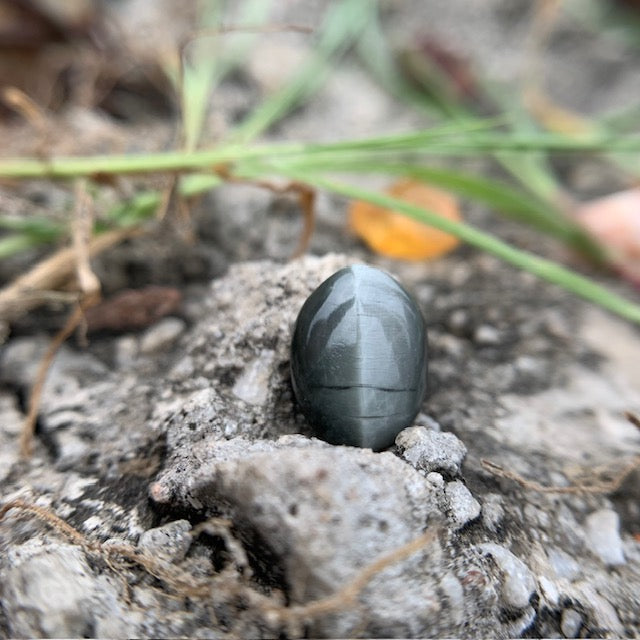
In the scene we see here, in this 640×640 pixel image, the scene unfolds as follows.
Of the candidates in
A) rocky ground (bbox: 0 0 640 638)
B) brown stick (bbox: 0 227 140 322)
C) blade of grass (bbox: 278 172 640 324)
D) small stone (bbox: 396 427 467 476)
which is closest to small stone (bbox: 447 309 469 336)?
rocky ground (bbox: 0 0 640 638)

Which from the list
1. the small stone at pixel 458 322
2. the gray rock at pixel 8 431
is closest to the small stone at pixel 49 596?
the gray rock at pixel 8 431

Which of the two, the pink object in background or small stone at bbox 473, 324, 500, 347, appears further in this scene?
the pink object in background

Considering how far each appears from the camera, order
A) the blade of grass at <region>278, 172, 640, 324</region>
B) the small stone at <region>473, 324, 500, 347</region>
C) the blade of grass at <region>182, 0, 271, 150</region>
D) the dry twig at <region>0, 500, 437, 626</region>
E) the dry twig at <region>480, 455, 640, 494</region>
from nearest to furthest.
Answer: the dry twig at <region>0, 500, 437, 626</region>, the dry twig at <region>480, 455, 640, 494</region>, the blade of grass at <region>278, 172, 640, 324</region>, the small stone at <region>473, 324, 500, 347</region>, the blade of grass at <region>182, 0, 271, 150</region>

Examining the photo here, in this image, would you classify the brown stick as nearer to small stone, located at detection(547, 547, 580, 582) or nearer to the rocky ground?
the rocky ground

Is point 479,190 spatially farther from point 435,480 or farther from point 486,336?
point 435,480

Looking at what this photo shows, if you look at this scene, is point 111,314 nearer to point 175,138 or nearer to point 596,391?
point 175,138

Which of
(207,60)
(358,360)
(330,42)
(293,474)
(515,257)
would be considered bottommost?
(293,474)

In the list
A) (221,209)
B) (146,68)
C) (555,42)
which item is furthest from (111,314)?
(555,42)

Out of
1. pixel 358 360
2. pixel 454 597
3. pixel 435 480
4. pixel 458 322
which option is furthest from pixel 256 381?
pixel 458 322
